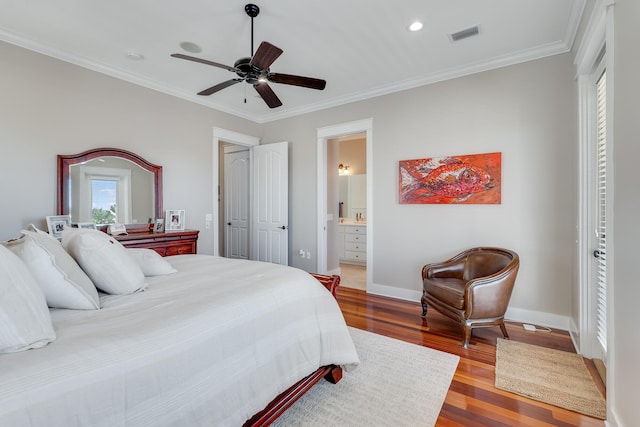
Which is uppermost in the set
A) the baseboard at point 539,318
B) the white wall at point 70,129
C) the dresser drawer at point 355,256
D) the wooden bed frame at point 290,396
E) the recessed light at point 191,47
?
the recessed light at point 191,47

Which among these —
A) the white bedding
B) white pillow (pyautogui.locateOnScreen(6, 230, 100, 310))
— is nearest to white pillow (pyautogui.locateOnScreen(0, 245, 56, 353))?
the white bedding

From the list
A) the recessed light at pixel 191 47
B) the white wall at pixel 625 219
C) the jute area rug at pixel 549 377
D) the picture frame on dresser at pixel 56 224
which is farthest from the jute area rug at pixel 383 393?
the recessed light at pixel 191 47

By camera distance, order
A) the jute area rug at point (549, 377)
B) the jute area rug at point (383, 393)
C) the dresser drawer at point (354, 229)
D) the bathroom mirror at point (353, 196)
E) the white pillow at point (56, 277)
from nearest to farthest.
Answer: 1. the white pillow at point (56, 277)
2. the jute area rug at point (383, 393)
3. the jute area rug at point (549, 377)
4. the dresser drawer at point (354, 229)
5. the bathroom mirror at point (353, 196)

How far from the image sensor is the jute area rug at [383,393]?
1.72 m

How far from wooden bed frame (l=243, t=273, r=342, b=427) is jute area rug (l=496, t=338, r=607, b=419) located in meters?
1.15

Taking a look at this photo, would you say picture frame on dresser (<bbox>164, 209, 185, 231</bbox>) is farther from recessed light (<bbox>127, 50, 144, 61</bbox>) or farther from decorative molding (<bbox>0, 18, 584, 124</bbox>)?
recessed light (<bbox>127, 50, 144, 61</bbox>)

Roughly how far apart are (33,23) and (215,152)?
2.27m

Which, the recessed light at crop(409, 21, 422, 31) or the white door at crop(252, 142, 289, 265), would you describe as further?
the white door at crop(252, 142, 289, 265)

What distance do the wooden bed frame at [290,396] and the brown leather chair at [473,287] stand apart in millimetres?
1316

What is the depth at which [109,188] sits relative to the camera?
342cm

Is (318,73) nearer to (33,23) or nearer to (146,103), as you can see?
(146,103)

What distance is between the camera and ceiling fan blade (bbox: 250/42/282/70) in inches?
81.3

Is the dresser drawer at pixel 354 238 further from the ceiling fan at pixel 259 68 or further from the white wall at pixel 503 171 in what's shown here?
the ceiling fan at pixel 259 68

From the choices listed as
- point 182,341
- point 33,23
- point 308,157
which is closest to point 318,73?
Answer: point 308,157
